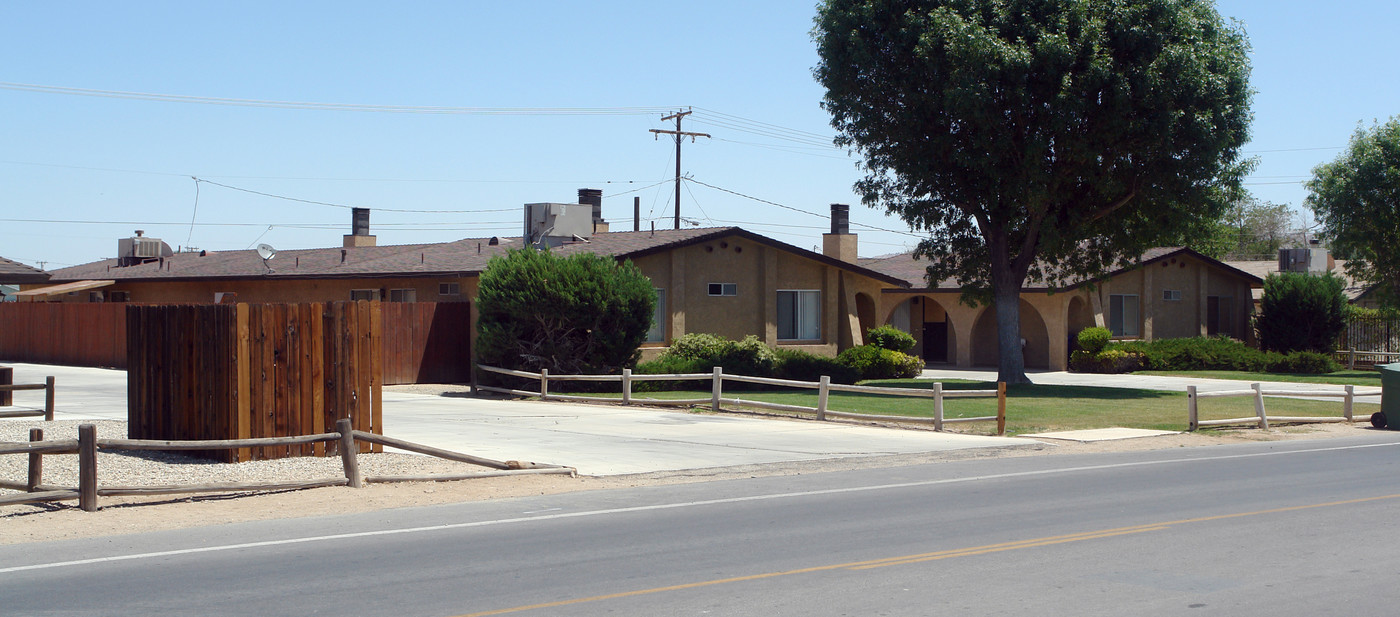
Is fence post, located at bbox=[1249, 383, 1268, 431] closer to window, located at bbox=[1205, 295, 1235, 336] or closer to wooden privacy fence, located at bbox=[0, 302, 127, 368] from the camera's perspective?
window, located at bbox=[1205, 295, 1235, 336]

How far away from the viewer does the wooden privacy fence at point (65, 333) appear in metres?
34.7

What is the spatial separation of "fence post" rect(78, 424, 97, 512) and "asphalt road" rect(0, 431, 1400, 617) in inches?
50.4

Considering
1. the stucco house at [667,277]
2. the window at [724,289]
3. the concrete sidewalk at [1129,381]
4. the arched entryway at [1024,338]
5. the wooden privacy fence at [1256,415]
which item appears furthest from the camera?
the arched entryway at [1024,338]

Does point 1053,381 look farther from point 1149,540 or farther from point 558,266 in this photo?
point 1149,540

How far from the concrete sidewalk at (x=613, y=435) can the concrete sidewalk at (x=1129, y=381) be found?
13627 millimetres

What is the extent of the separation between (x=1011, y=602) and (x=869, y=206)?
24705 mm

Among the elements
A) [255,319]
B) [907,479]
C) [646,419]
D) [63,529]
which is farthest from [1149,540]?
[646,419]

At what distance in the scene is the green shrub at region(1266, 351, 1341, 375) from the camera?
122 ft

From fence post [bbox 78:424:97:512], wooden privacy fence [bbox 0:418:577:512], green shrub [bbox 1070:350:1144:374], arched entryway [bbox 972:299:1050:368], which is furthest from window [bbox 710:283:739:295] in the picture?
fence post [bbox 78:424:97:512]

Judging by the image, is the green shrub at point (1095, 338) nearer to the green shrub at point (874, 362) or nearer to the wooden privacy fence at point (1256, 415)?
the green shrub at point (874, 362)

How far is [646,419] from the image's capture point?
21.4 meters

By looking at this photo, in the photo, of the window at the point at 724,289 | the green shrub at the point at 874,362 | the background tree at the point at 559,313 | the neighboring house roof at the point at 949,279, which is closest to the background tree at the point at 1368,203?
the neighboring house roof at the point at 949,279

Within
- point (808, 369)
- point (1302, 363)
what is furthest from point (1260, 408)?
point (1302, 363)

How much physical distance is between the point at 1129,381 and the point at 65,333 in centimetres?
3227
